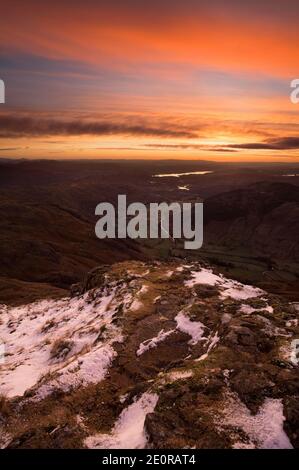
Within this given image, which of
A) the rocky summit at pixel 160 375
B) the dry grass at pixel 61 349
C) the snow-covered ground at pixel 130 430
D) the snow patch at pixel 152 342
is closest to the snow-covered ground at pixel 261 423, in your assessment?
the rocky summit at pixel 160 375

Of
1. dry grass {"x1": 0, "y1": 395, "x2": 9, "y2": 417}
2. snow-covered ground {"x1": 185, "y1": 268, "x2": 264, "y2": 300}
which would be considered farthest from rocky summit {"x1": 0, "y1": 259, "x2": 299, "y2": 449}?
snow-covered ground {"x1": 185, "y1": 268, "x2": 264, "y2": 300}

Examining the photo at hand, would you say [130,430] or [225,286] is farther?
[225,286]

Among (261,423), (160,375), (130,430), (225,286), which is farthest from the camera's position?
(225,286)

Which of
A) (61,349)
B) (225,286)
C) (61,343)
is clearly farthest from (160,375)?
(225,286)

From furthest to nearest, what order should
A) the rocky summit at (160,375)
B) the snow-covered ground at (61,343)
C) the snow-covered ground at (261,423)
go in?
the snow-covered ground at (61,343) < the rocky summit at (160,375) < the snow-covered ground at (261,423)

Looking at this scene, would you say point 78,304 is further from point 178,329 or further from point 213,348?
point 213,348

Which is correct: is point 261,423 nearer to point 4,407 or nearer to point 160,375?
point 160,375

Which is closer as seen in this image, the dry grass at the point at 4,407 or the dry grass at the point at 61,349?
the dry grass at the point at 4,407

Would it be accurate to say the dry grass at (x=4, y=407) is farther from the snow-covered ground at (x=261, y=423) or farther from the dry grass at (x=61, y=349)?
the snow-covered ground at (x=261, y=423)
